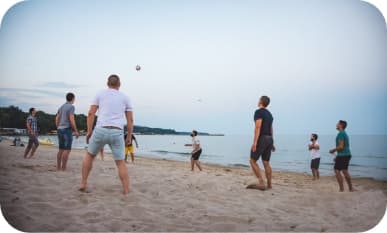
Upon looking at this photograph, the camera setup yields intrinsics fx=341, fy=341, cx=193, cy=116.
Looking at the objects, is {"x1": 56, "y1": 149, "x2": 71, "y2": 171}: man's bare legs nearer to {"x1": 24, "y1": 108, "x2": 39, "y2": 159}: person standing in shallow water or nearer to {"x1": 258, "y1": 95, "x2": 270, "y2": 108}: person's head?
{"x1": 24, "y1": 108, "x2": 39, "y2": 159}: person standing in shallow water

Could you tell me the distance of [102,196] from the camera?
10.6 ft

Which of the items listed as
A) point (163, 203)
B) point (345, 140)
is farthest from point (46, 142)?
point (345, 140)

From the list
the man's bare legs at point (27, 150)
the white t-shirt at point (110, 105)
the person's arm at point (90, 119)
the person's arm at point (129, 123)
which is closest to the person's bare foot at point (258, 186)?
the person's arm at point (129, 123)

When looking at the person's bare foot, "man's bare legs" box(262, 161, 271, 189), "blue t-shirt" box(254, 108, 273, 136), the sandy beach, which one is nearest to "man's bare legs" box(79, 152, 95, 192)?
the sandy beach

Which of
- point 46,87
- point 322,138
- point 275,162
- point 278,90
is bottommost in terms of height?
point 275,162

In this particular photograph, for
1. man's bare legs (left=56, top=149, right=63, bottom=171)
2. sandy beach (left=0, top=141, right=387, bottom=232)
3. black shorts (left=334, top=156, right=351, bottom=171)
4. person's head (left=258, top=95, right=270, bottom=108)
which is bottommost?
sandy beach (left=0, top=141, right=387, bottom=232)

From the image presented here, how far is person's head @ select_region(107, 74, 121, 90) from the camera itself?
310 centimetres

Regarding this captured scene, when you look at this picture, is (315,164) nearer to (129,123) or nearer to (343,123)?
(343,123)

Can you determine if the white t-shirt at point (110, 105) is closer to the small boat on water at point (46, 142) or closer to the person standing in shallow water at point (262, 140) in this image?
the small boat on water at point (46, 142)

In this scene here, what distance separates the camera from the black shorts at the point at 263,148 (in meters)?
3.79

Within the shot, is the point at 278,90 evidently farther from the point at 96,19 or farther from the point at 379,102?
the point at 96,19

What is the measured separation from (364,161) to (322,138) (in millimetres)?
409

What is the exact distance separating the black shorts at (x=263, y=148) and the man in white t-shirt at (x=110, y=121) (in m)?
1.44

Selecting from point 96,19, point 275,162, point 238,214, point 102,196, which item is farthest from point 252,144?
point 96,19
